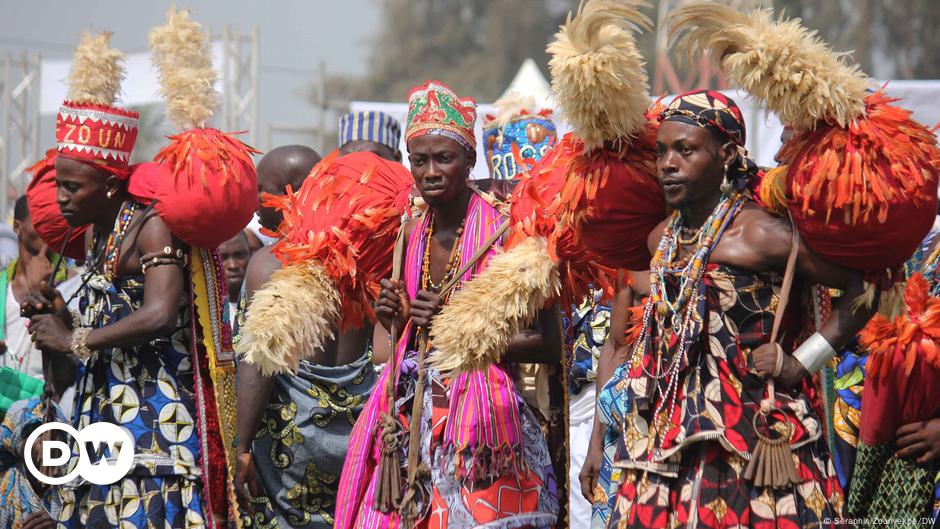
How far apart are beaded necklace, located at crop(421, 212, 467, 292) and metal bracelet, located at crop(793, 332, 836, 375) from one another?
1.48 meters

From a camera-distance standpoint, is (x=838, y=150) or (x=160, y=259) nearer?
(x=838, y=150)

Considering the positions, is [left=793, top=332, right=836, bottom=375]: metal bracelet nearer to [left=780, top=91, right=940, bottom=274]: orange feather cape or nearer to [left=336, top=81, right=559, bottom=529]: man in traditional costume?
[left=780, top=91, right=940, bottom=274]: orange feather cape

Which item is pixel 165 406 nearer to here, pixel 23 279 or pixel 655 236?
pixel 655 236

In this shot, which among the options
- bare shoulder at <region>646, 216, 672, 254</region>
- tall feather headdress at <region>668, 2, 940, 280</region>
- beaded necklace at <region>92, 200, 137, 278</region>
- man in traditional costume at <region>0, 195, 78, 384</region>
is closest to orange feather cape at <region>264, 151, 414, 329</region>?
beaded necklace at <region>92, 200, 137, 278</region>

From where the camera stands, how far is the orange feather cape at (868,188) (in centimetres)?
382

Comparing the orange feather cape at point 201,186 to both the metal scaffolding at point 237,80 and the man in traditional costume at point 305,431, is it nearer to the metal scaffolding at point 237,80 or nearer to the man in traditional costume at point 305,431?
the man in traditional costume at point 305,431

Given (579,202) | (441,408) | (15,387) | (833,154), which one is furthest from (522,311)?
(15,387)

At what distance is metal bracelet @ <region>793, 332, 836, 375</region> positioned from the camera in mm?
4023

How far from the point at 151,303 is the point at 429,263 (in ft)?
3.89

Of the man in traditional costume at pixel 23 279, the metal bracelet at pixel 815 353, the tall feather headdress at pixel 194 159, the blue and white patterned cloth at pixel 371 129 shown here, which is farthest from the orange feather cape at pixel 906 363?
the man in traditional costume at pixel 23 279

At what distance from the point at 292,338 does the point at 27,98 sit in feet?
52.5

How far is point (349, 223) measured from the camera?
515 cm

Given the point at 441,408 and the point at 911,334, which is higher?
the point at 911,334

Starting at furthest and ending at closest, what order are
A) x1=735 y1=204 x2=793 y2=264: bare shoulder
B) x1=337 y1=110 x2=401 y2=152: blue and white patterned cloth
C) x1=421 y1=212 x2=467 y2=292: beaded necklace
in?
x1=337 y1=110 x2=401 y2=152: blue and white patterned cloth
x1=421 y1=212 x2=467 y2=292: beaded necklace
x1=735 y1=204 x2=793 y2=264: bare shoulder
